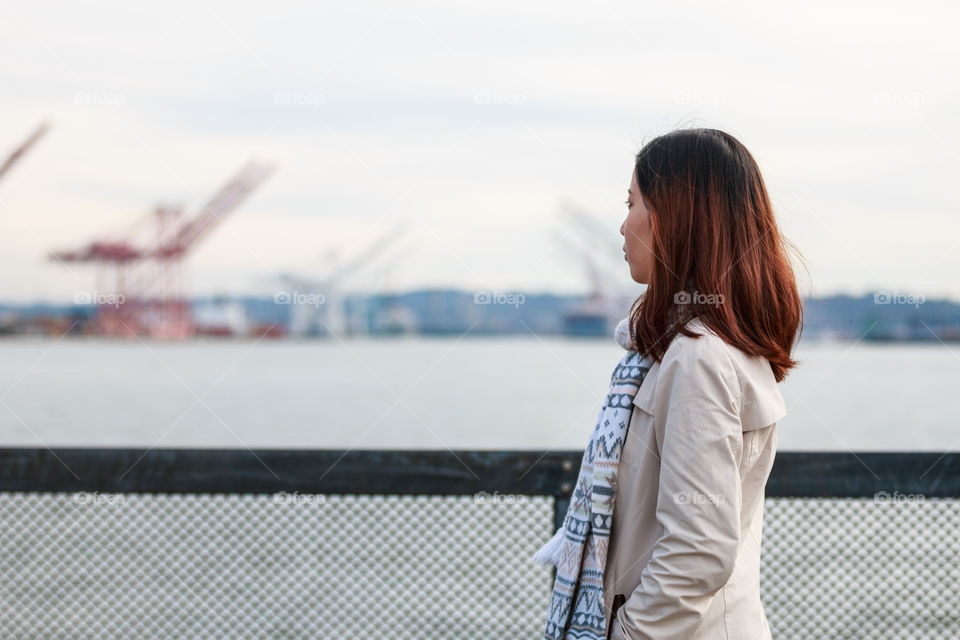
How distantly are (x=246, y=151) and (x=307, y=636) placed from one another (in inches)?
2661

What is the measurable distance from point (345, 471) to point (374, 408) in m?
36.8

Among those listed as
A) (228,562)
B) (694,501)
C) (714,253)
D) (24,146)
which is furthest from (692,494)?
(24,146)

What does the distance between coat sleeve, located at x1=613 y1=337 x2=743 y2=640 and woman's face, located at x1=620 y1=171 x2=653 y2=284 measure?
202mm

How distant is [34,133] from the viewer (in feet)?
173

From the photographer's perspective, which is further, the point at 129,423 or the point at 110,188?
the point at 110,188

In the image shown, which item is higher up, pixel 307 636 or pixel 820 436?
pixel 307 636

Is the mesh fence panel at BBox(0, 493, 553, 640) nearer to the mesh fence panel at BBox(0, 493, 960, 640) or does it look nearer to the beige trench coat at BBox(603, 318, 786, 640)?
the mesh fence panel at BBox(0, 493, 960, 640)

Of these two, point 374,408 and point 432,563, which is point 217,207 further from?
point 432,563

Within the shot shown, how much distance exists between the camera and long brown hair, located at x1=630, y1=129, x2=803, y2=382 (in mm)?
1524

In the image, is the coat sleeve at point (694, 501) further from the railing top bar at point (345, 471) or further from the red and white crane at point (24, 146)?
Result: the red and white crane at point (24, 146)

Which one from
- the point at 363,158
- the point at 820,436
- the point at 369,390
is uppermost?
the point at 363,158

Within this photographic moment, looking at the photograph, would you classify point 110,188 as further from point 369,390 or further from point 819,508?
point 819,508

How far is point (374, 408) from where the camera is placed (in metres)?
38.9

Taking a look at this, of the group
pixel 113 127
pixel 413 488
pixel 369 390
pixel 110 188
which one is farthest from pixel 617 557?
pixel 110 188
